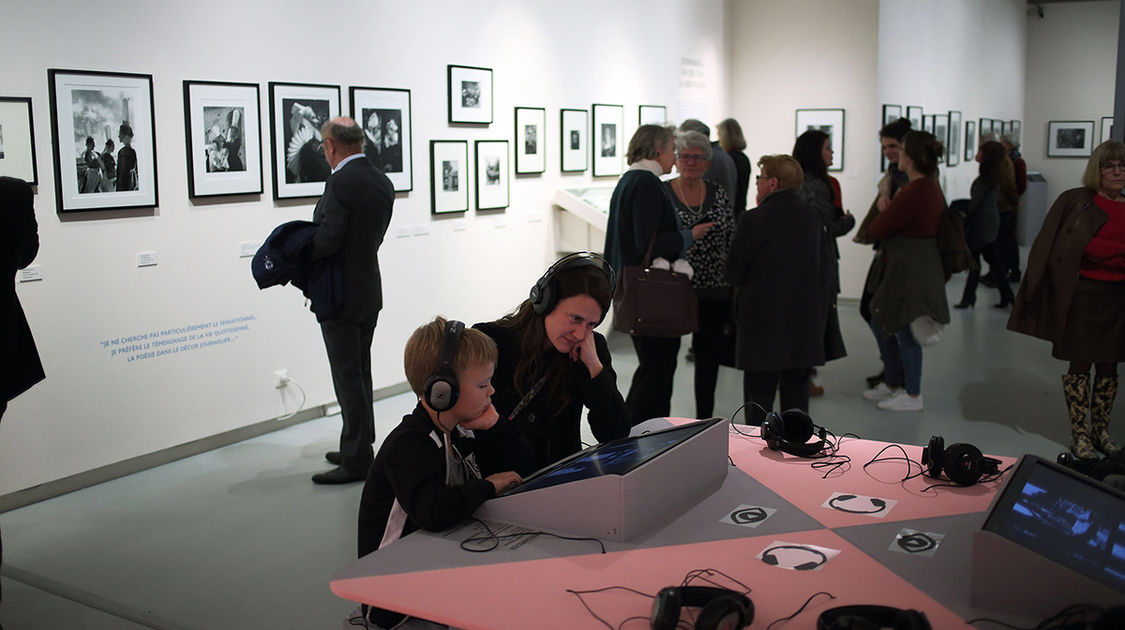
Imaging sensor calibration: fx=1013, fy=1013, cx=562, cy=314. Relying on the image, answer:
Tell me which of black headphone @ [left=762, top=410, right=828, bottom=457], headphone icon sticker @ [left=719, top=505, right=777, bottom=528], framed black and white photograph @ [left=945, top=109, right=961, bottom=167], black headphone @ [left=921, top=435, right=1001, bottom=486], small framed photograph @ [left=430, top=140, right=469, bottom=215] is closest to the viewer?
headphone icon sticker @ [left=719, top=505, right=777, bottom=528]

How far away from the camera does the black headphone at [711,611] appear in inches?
72.5

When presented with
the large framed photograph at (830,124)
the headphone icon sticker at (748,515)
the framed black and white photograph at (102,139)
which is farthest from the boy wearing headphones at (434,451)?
the large framed photograph at (830,124)

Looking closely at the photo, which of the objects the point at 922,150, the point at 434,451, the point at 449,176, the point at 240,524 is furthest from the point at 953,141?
the point at 434,451

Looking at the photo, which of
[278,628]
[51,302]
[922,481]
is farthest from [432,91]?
[922,481]

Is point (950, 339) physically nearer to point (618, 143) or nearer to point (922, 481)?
point (618, 143)

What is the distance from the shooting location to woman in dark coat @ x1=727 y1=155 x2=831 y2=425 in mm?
4809

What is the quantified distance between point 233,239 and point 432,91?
2.02 m

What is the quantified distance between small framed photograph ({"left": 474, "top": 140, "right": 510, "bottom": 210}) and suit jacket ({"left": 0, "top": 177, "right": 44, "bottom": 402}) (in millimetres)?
4094

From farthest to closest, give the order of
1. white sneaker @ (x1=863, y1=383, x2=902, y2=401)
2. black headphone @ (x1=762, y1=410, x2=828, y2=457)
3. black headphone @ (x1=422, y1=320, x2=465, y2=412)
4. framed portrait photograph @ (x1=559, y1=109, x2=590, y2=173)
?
1. framed portrait photograph @ (x1=559, y1=109, x2=590, y2=173)
2. white sneaker @ (x1=863, y1=383, x2=902, y2=401)
3. black headphone @ (x1=762, y1=410, x2=828, y2=457)
4. black headphone @ (x1=422, y1=320, x2=465, y2=412)

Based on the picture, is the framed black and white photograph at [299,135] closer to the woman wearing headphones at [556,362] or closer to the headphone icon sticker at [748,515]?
the woman wearing headphones at [556,362]

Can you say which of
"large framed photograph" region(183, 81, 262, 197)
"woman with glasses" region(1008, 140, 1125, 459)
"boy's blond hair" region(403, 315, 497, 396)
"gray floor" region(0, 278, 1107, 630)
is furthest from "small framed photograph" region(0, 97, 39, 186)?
"woman with glasses" region(1008, 140, 1125, 459)

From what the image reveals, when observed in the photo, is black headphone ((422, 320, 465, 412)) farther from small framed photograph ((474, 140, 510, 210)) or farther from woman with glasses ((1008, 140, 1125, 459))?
small framed photograph ((474, 140, 510, 210))

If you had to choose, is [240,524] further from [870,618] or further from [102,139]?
[870,618]

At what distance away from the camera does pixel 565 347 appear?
117 inches
